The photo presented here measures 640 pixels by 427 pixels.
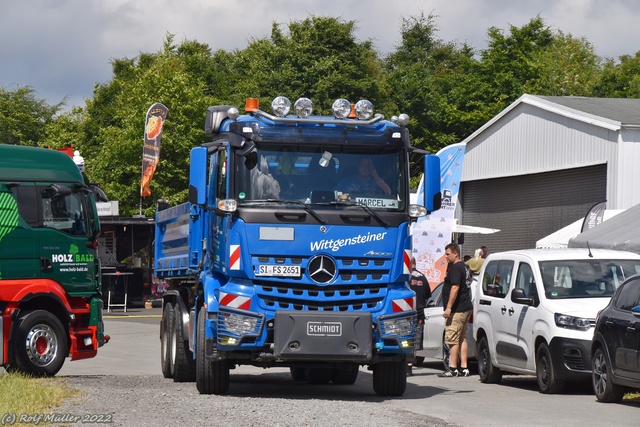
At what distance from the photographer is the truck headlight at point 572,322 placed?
48.8ft

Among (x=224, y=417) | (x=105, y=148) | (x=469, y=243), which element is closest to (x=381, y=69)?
(x=105, y=148)

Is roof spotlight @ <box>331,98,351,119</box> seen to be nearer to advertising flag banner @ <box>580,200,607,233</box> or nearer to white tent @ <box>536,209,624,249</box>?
white tent @ <box>536,209,624,249</box>

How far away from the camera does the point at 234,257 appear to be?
13.2m

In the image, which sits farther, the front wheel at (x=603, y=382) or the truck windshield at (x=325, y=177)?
the front wheel at (x=603, y=382)

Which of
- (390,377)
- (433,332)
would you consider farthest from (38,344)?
(433,332)

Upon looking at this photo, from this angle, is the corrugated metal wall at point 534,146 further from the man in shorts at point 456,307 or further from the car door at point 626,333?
the car door at point 626,333

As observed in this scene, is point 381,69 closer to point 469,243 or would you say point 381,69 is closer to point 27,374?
point 469,243

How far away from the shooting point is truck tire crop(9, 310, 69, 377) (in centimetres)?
1658

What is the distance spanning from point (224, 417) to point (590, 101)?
3053 cm

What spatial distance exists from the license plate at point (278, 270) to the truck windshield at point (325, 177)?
0.77 metres

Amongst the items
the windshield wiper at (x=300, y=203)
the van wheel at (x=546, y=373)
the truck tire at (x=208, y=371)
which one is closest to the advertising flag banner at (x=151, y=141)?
the van wheel at (x=546, y=373)

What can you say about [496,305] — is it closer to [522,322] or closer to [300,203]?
[522,322]

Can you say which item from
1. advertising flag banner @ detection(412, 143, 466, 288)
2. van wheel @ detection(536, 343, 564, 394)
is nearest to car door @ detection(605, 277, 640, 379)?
van wheel @ detection(536, 343, 564, 394)

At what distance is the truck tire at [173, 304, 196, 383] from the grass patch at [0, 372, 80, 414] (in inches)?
61.9
